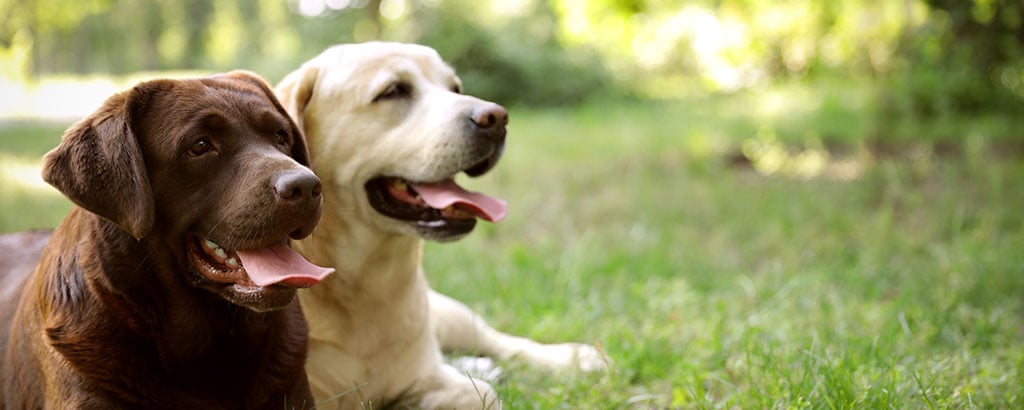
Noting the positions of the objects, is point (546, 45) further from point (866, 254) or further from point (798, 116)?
point (866, 254)

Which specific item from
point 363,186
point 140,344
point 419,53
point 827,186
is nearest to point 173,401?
point 140,344

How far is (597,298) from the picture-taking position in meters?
4.70

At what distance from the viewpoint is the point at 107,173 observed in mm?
2238

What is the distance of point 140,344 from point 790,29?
12.1m

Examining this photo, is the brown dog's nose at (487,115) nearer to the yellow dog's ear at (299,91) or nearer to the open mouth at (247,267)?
the yellow dog's ear at (299,91)

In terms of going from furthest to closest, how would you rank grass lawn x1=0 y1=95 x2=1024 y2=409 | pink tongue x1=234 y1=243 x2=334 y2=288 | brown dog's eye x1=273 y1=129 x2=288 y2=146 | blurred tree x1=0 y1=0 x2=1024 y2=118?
blurred tree x1=0 y1=0 x2=1024 y2=118 < grass lawn x1=0 y1=95 x2=1024 y2=409 < brown dog's eye x1=273 y1=129 x2=288 y2=146 < pink tongue x1=234 y1=243 x2=334 y2=288

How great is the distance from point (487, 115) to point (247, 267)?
1.27 m

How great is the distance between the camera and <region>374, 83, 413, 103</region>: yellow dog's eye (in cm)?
335

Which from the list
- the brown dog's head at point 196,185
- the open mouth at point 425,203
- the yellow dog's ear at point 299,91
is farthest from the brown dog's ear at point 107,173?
the open mouth at point 425,203

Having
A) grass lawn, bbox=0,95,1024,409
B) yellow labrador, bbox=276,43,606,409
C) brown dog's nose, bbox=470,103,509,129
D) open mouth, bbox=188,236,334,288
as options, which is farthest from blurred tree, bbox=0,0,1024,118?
open mouth, bbox=188,236,334,288

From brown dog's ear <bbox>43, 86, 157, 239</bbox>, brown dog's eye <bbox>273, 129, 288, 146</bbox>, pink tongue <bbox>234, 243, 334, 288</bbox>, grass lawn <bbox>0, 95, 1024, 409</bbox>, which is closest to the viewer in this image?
brown dog's ear <bbox>43, 86, 157, 239</bbox>

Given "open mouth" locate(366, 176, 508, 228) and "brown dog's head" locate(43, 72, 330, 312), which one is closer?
"brown dog's head" locate(43, 72, 330, 312)

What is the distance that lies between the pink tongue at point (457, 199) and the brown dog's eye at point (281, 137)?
2.48 ft

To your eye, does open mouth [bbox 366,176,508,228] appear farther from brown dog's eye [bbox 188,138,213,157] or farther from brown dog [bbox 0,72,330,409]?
brown dog's eye [bbox 188,138,213,157]
